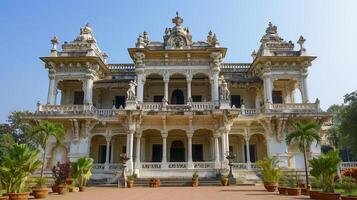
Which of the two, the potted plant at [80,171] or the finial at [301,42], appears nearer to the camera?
the potted plant at [80,171]

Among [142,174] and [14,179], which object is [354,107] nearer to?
[142,174]

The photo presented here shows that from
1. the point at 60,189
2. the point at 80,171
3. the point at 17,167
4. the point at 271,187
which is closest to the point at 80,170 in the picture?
the point at 80,171

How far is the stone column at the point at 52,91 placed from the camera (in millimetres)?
25766

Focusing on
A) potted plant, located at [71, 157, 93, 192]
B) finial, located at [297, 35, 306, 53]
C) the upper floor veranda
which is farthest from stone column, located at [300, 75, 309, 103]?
potted plant, located at [71, 157, 93, 192]

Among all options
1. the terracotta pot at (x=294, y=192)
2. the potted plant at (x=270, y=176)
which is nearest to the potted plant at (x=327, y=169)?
the terracotta pot at (x=294, y=192)

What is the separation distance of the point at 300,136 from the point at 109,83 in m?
16.9

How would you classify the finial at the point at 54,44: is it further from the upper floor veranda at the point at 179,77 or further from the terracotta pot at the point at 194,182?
the terracotta pot at the point at 194,182

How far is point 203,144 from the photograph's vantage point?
26656 mm

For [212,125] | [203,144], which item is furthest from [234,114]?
[203,144]

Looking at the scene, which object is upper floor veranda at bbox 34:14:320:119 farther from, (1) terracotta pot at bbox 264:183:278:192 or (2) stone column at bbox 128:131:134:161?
(1) terracotta pot at bbox 264:183:278:192

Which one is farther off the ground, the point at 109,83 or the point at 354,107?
the point at 109,83

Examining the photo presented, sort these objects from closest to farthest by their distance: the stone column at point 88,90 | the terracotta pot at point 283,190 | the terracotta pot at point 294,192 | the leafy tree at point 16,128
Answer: the terracotta pot at point 294,192, the terracotta pot at point 283,190, the stone column at point 88,90, the leafy tree at point 16,128

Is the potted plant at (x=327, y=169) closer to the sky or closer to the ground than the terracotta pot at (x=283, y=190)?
closer to the sky

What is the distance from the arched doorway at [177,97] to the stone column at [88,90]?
288 inches
